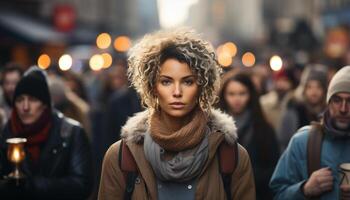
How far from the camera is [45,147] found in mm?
5945

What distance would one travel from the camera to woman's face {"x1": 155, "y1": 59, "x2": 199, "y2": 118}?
172 inches

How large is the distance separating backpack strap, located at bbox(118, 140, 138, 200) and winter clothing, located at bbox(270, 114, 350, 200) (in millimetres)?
1399

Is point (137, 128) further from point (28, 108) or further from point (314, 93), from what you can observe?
point (314, 93)

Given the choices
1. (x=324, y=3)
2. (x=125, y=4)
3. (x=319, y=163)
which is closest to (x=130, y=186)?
(x=319, y=163)

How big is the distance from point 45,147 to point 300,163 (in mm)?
1950

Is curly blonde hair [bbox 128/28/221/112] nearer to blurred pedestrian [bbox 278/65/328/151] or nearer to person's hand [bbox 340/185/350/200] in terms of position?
person's hand [bbox 340/185/350/200]

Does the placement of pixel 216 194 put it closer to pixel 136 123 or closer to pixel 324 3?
pixel 136 123

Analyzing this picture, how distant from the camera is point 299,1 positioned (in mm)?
64062

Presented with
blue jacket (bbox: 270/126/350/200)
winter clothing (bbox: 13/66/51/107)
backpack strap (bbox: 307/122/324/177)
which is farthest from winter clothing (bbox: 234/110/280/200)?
winter clothing (bbox: 13/66/51/107)

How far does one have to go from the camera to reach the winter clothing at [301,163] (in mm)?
5238

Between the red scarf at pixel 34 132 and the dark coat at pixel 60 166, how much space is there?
Result: 0.14ft

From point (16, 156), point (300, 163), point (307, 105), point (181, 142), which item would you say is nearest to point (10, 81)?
point (16, 156)

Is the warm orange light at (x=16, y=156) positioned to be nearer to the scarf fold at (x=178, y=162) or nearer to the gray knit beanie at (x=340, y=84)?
the scarf fold at (x=178, y=162)

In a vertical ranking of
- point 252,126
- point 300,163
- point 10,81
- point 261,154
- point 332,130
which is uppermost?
point 10,81
